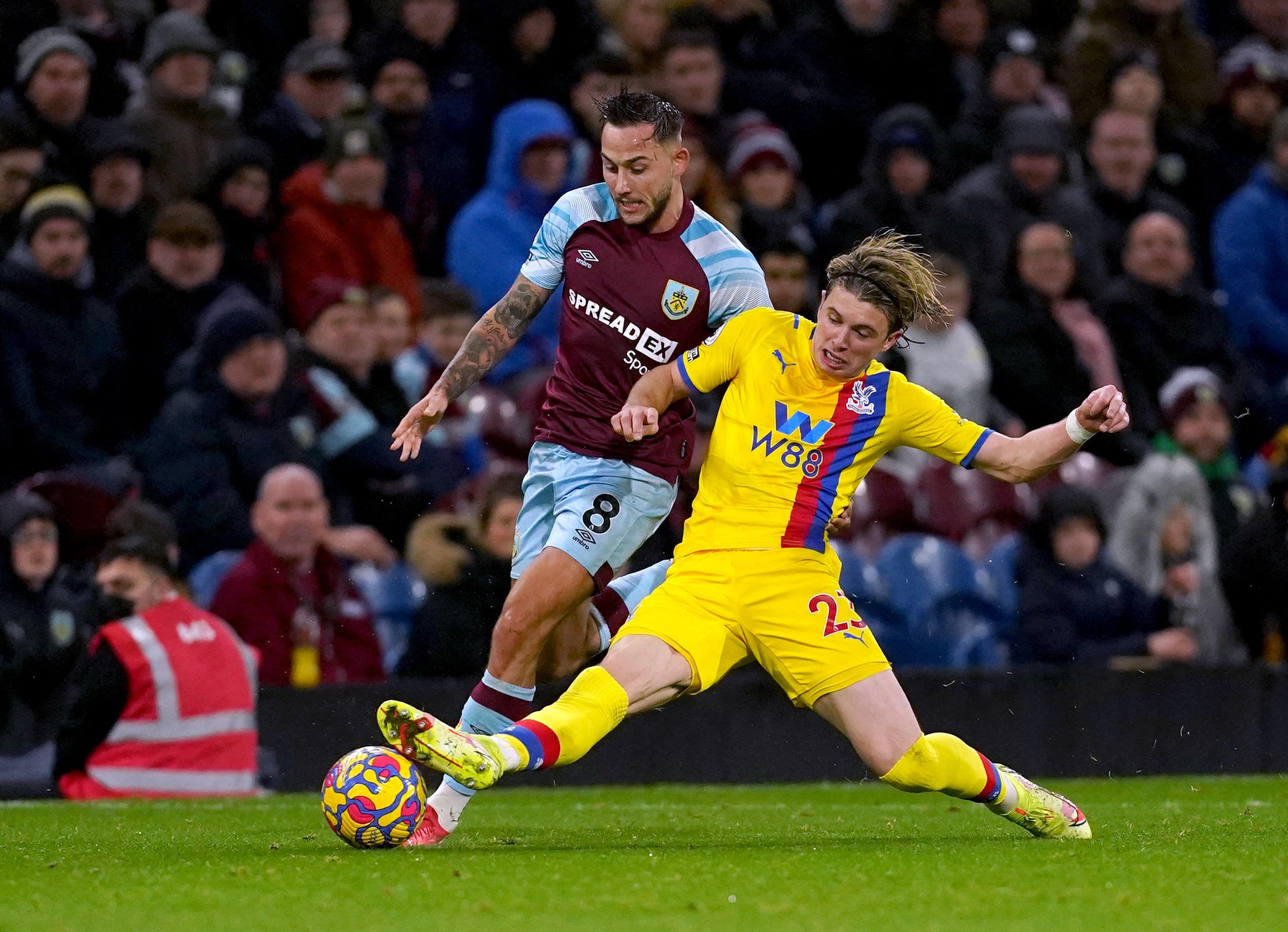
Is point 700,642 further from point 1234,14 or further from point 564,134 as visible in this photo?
point 1234,14

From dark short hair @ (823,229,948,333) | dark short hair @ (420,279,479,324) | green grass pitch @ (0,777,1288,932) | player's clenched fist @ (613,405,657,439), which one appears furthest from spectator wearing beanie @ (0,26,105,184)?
dark short hair @ (823,229,948,333)

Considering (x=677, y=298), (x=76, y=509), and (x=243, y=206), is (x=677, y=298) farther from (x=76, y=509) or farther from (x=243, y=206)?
(x=243, y=206)

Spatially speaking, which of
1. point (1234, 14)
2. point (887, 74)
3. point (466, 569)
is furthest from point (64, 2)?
point (1234, 14)

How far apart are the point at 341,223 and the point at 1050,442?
238 inches

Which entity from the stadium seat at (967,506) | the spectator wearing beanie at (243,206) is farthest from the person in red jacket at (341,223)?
the stadium seat at (967,506)

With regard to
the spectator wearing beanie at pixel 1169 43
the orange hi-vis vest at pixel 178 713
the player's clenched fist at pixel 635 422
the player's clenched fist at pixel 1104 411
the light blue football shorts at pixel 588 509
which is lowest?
the orange hi-vis vest at pixel 178 713

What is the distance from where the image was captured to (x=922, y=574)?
1027cm

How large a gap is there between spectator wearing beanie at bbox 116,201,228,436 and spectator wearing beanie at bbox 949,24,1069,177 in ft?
17.8

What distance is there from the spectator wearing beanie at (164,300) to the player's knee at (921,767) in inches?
208

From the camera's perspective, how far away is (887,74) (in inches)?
569

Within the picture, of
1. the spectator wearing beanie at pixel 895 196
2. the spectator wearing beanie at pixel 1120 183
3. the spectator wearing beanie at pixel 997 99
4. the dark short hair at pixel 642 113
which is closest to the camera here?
the dark short hair at pixel 642 113

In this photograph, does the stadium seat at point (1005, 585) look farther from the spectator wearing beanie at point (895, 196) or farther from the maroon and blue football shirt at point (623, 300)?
the maroon and blue football shirt at point (623, 300)

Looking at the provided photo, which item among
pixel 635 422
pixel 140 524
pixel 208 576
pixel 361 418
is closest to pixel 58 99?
pixel 361 418

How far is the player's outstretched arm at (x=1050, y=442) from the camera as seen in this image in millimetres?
6238
